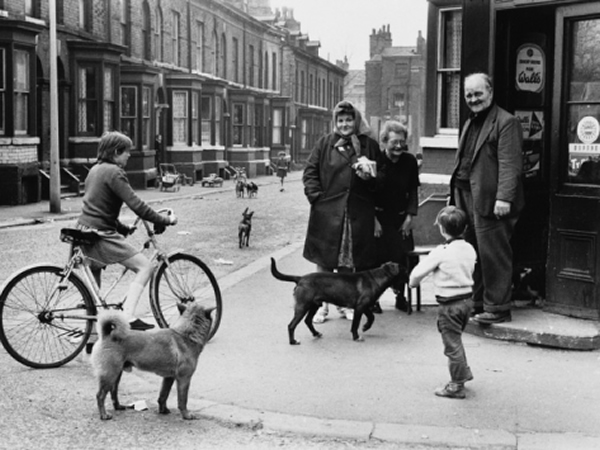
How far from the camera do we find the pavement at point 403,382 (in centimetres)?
519

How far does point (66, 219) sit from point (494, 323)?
569 inches

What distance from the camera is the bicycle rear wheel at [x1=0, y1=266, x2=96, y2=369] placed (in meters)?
6.52

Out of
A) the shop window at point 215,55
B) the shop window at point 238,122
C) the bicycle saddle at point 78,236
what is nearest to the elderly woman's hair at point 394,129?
the bicycle saddle at point 78,236

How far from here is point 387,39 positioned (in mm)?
88125

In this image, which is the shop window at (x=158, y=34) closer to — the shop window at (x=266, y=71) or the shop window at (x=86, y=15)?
the shop window at (x=86, y=15)

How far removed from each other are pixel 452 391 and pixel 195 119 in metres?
35.6

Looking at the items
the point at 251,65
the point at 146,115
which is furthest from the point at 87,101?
the point at 251,65

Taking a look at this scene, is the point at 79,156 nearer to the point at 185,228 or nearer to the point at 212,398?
the point at 185,228

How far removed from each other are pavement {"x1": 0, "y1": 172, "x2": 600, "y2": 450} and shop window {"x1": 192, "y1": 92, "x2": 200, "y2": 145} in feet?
105

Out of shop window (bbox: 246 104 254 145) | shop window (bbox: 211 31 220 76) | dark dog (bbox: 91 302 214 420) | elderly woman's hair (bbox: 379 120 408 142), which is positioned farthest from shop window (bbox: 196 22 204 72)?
dark dog (bbox: 91 302 214 420)

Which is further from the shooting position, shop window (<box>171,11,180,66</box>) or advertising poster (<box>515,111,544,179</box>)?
shop window (<box>171,11,180,66</box>)

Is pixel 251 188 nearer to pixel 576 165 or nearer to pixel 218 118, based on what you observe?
pixel 218 118

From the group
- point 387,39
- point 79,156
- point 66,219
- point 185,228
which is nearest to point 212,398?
point 185,228

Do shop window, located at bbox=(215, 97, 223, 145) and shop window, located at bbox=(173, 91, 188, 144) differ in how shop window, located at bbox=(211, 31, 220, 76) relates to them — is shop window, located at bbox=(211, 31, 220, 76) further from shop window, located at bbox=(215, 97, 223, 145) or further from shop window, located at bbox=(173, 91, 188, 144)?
shop window, located at bbox=(173, 91, 188, 144)
